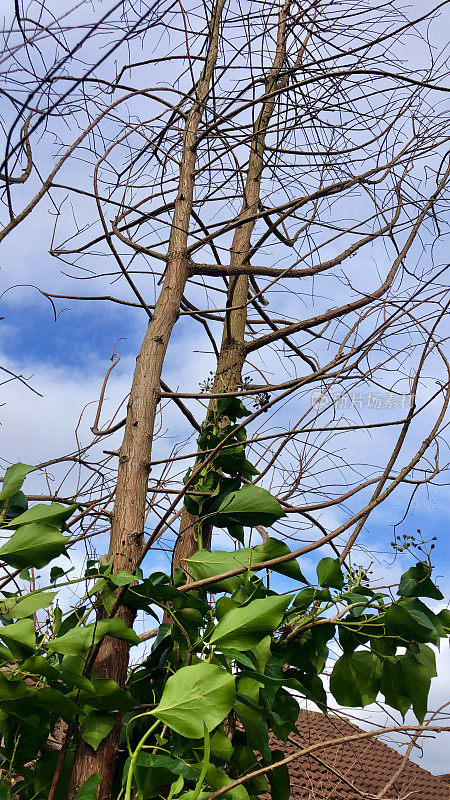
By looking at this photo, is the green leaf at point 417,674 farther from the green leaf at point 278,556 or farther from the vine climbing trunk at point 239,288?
the vine climbing trunk at point 239,288

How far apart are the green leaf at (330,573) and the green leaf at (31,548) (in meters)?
0.48

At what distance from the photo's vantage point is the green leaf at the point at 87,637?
47.6 inches

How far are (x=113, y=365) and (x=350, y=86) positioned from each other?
127 cm

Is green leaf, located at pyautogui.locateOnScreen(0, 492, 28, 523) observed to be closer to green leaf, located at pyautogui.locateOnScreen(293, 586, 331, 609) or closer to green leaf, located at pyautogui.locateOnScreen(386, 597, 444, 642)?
green leaf, located at pyautogui.locateOnScreen(293, 586, 331, 609)

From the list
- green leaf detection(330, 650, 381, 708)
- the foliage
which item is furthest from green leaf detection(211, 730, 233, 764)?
green leaf detection(330, 650, 381, 708)

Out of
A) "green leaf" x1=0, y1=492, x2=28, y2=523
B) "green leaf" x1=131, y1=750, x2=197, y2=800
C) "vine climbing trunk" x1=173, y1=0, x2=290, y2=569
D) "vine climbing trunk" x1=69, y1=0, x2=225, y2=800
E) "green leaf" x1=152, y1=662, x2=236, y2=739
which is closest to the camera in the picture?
"green leaf" x1=152, y1=662, x2=236, y2=739

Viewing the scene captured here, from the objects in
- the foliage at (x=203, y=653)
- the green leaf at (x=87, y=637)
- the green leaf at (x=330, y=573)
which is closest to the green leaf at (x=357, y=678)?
the foliage at (x=203, y=653)

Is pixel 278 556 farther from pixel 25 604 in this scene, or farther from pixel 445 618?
pixel 25 604

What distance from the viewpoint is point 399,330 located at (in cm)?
170

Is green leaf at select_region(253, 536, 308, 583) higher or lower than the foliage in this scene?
higher

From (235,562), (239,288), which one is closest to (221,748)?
(235,562)

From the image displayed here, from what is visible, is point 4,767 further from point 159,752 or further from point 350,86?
point 350,86

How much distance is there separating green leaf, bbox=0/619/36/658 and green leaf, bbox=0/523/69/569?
0.33 feet

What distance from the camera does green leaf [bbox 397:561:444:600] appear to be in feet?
4.26
